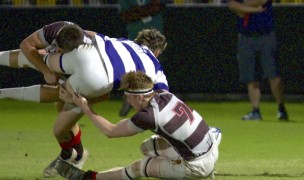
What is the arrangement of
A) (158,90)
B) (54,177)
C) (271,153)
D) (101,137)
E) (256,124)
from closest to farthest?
1. (158,90)
2. (54,177)
3. (271,153)
4. (101,137)
5. (256,124)

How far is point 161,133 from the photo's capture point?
31.0ft

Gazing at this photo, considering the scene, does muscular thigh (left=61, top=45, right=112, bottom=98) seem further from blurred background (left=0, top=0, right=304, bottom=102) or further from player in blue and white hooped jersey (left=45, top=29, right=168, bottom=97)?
blurred background (left=0, top=0, right=304, bottom=102)

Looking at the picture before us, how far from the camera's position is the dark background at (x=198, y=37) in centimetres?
1844

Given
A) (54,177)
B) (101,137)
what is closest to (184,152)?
(54,177)

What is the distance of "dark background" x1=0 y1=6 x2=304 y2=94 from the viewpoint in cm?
1844

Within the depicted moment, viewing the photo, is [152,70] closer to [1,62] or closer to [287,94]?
[1,62]

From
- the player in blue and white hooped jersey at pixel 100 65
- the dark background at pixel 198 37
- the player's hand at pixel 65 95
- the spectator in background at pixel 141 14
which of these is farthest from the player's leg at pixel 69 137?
the dark background at pixel 198 37

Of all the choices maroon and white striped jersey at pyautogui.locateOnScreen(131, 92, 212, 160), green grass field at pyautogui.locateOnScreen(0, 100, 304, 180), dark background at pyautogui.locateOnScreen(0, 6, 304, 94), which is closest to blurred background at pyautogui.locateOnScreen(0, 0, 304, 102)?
dark background at pyautogui.locateOnScreen(0, 6, 304, 94)

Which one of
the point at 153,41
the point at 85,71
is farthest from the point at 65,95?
the point at 153,41

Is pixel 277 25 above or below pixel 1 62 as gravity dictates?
below

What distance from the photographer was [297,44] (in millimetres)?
18422

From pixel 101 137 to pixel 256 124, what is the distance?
7.78 feet

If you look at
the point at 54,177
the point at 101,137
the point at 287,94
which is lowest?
the point at 287,94

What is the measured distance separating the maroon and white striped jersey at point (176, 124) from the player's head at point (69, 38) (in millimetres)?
896
